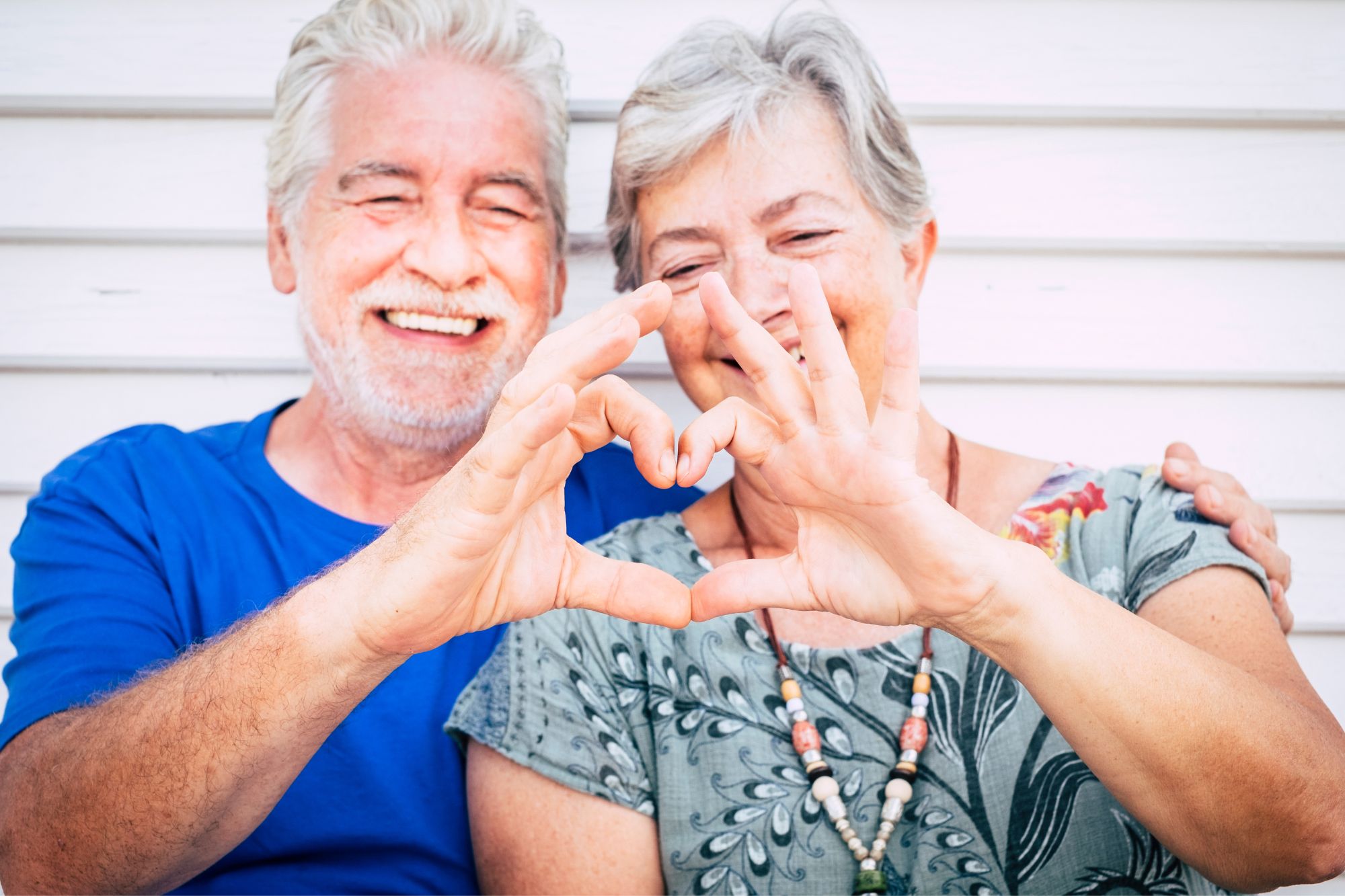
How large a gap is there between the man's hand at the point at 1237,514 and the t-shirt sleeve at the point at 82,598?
174 cm

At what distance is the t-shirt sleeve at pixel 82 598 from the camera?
166 centimetres

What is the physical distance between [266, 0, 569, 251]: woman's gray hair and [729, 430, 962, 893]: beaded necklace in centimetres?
116

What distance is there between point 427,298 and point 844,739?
1170mm

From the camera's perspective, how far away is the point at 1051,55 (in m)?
2.46

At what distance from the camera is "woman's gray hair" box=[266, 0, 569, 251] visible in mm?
2174

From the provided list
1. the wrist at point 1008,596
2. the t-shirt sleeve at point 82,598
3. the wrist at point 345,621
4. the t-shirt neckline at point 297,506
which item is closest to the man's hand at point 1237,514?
the wrist at point 1008,596

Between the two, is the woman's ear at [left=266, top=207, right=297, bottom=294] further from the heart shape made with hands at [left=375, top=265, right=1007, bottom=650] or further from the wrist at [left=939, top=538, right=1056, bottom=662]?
the wrist at [left=939, top=538, right=1056, bottom=662]

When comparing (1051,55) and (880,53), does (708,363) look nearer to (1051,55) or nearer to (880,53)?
(880,53)

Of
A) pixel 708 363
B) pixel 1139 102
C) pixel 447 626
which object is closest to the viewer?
pixel 447 626

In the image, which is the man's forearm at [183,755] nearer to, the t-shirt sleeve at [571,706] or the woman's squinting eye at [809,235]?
the t-shirt sleeve at [571,706]

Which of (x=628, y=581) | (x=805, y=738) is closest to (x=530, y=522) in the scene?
(x=628, y=581)

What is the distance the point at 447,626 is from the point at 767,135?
101 cm

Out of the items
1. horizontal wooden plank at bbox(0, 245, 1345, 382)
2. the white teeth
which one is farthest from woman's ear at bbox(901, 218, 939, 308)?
the white teeth

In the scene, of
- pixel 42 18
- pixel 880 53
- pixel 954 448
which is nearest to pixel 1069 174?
pixel 880 53
